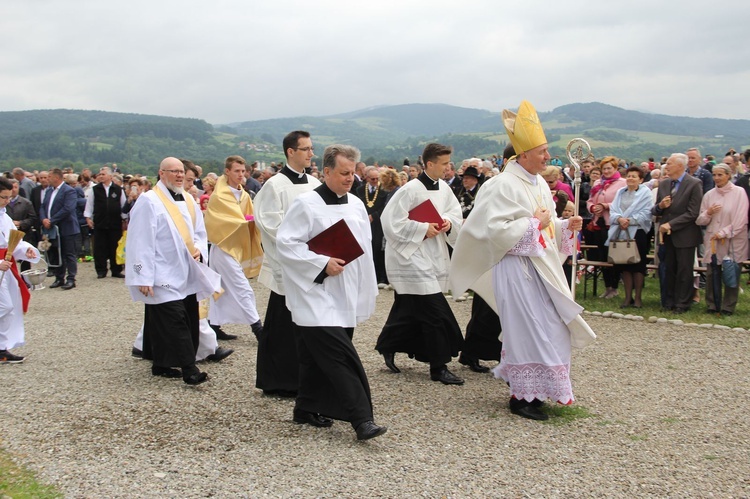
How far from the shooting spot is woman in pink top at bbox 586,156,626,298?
1183 centimetres

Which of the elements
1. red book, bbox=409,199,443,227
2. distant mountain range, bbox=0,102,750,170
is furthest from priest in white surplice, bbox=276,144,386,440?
distant mountain range, bbox=0,102,750,170

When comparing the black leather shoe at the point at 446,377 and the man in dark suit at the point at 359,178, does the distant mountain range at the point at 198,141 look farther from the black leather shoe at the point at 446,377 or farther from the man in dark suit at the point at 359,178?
the black leather shoe at the point at 446,377

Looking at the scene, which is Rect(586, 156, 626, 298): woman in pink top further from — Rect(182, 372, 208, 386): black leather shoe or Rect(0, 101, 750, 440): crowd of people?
Rect(182, 372, 208, 386): black leather shoe

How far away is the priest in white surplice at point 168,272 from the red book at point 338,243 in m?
2.08

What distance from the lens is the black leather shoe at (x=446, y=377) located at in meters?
6.76

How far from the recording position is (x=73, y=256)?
14305 mm

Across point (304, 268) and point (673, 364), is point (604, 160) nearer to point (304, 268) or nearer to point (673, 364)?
point (673, 364)

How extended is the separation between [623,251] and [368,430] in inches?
266

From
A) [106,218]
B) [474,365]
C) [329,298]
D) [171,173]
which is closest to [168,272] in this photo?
[171,173]

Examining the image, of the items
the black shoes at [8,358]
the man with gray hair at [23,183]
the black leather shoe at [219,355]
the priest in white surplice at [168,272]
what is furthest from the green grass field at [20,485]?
the man with gray hair at [23,183]

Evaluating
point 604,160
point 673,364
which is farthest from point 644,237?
point 673,364

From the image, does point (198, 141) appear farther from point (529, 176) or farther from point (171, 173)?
point (529, 176)

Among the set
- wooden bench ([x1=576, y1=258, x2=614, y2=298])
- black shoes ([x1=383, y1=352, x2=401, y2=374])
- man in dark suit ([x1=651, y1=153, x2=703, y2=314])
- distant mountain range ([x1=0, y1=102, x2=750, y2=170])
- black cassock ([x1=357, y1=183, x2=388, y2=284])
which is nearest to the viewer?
black shoes ([x1=383, y1=352, x2=401, y2=374])

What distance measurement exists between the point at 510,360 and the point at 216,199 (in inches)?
166
